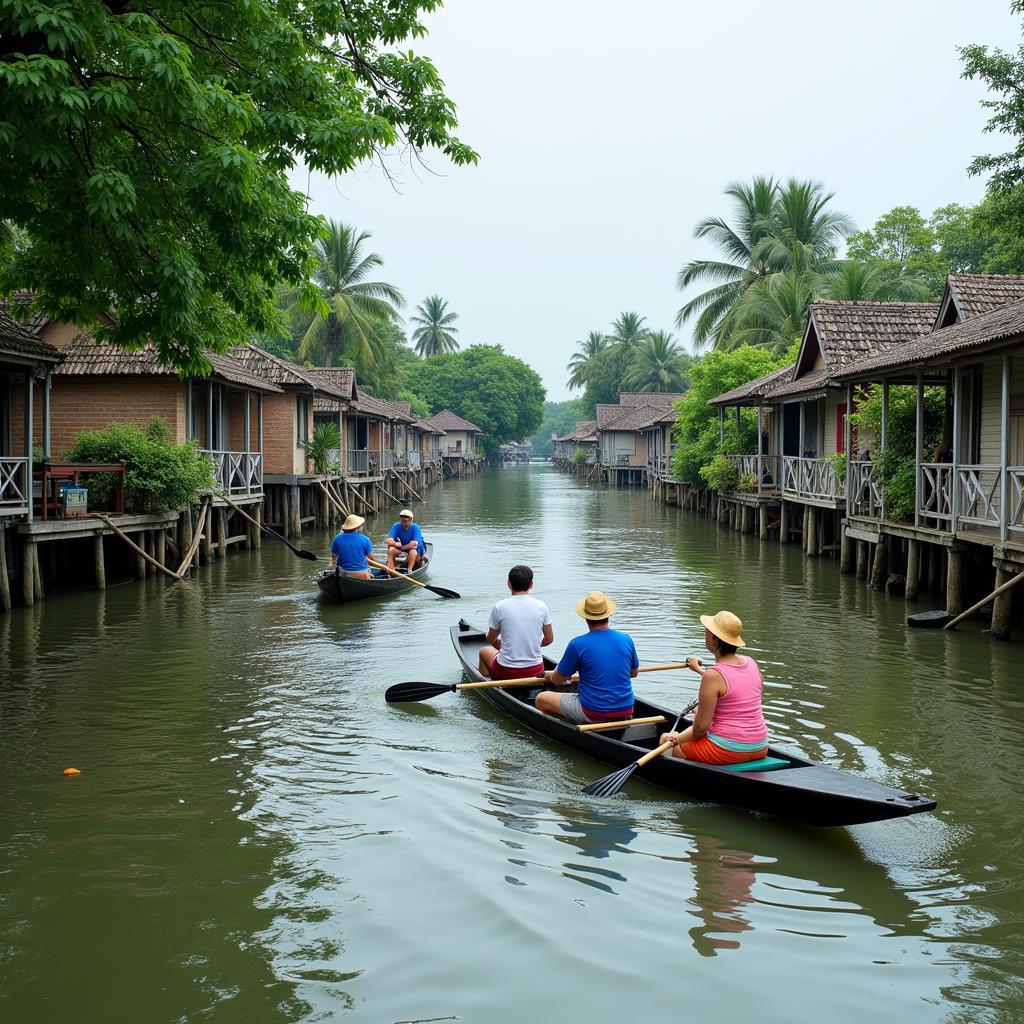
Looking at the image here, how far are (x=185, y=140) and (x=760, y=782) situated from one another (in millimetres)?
7357

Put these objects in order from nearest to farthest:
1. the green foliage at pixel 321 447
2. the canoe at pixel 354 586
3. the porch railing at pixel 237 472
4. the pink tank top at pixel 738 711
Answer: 1. the pink tank top at pixel 738 711
2. the canoe at pixel 354 586
3. the porch railing at pixel 237 472
4. the green foliage at pixel 321 447

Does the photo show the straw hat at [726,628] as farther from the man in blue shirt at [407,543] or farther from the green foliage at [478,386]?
the green foliage at [478,386]

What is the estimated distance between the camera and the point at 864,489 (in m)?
21.0

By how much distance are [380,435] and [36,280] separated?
126 feet

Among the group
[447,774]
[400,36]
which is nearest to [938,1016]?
[447,774]

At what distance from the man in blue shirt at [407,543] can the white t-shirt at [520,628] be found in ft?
Answer: 28.5

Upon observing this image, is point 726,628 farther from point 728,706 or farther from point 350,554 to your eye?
point 350,554

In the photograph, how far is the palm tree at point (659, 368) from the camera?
287 ft

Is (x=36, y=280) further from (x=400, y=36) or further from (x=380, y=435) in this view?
(x=380, y=435)

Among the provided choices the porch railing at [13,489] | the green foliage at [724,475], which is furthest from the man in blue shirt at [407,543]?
the green foliage at [724,475]

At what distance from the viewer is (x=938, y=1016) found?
15.9 feet

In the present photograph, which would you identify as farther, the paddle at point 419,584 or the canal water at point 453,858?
the paddle at point 419,584

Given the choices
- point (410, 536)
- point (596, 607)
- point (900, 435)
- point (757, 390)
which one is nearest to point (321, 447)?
point (757, 390)

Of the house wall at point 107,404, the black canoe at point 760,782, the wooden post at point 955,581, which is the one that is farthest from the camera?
the house wall at point 107,404
